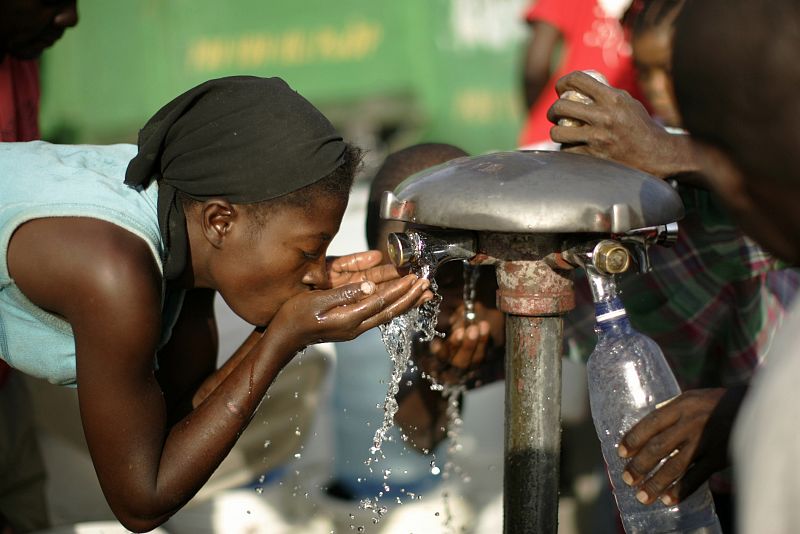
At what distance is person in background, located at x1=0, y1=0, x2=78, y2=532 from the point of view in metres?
2.71

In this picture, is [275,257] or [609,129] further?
[275,257]

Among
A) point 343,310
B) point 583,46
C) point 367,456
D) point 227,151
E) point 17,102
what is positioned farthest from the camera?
point 583,46

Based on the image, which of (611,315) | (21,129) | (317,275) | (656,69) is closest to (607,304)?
(611,315)

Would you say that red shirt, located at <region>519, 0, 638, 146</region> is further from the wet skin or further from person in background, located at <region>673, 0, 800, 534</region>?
person in background, located at <region>673, 0, 800, 534</region>

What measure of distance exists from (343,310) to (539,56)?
2668 millimetres

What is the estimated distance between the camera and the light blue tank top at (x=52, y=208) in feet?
6.11

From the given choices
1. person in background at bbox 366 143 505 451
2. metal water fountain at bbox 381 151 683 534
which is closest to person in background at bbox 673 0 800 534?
metal water fountain at bbox 381 151 683 534

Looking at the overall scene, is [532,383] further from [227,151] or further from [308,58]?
[308,58]

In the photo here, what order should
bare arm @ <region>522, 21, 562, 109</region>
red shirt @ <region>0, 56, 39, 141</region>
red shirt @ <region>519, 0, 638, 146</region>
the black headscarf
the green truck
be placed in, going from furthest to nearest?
the green truck < bare arm @ <region>522, 21, 562, 109</region> < red shirt @ <region>519, 0, 638, 146</region> < red shirt @ <region>0, 56, 39, 141</region> < the black headscarf

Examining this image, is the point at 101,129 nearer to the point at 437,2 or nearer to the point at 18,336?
the point at 437,2

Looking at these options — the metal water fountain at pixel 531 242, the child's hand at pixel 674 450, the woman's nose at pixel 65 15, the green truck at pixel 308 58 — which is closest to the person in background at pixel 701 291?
the metal water fountain at pixel 531 242

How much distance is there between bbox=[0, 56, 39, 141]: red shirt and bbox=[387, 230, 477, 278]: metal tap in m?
1.63

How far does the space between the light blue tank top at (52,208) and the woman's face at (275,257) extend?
0.15m

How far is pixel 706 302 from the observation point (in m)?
2.45
